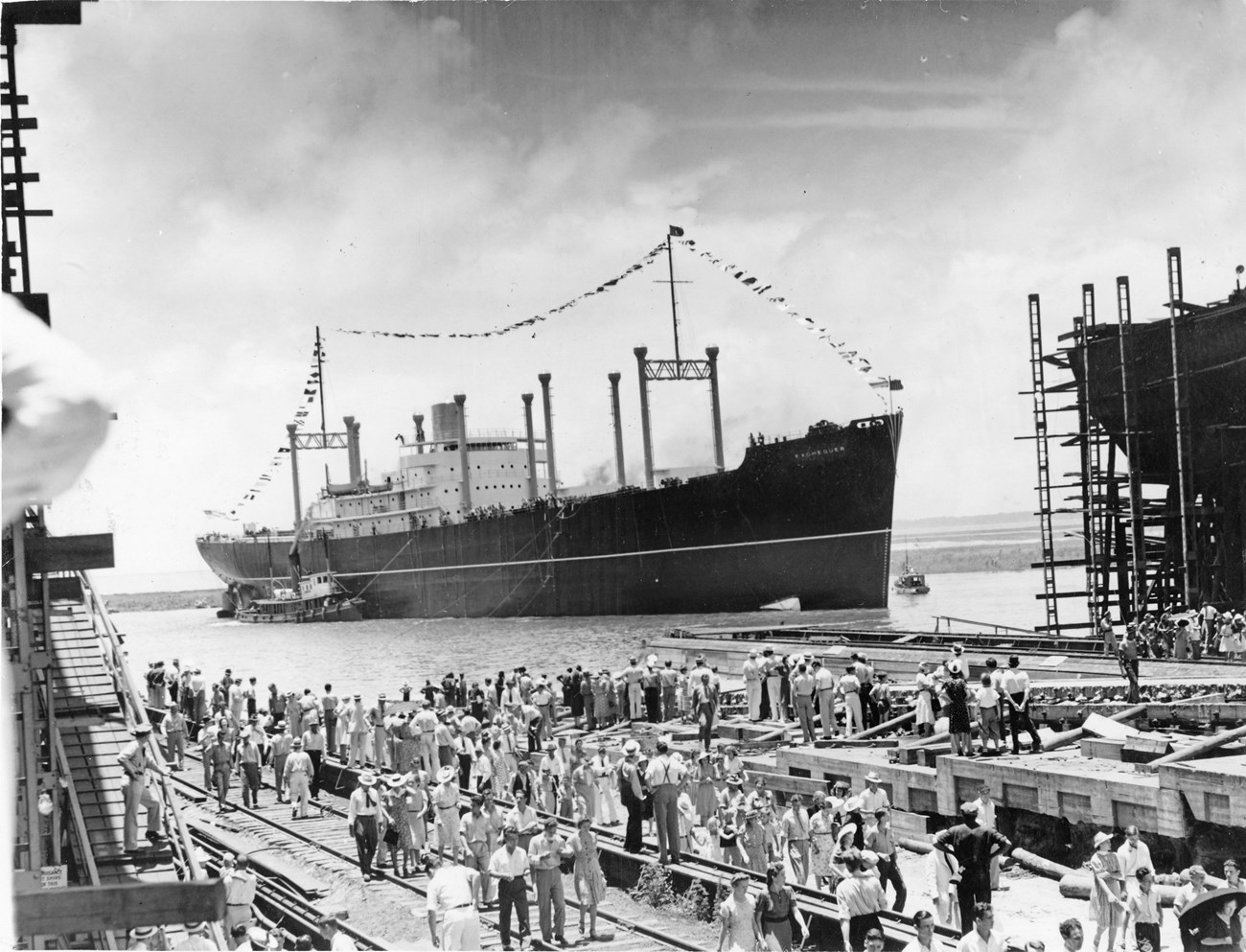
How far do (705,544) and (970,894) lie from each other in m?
37.0

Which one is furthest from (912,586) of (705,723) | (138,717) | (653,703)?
(138,717)

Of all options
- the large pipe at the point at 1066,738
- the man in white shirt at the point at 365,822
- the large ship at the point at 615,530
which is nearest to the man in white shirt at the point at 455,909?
the man in white shirt at the point at 365,822

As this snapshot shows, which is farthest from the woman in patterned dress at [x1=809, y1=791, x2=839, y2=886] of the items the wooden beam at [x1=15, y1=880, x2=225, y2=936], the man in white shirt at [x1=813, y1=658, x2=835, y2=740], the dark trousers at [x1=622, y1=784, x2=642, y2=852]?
the wooden beam at [x1=15, y1=880, x2=225, y2=936]

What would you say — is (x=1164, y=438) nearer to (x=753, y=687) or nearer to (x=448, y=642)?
(x=753, y=687)

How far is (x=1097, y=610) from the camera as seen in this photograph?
96.7 ft

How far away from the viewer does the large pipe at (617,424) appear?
53.9 meters

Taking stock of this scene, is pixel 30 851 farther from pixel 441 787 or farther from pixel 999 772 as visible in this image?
pixel 999 772

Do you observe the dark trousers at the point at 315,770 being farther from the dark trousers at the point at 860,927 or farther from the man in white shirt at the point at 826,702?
the dark trousers at the point at 860,927

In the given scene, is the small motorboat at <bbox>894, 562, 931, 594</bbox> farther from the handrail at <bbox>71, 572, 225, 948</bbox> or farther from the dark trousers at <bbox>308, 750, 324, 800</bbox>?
the handrail at <bbox>71, 572, 225, 948</bbox>

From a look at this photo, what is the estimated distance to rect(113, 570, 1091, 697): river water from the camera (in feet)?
114

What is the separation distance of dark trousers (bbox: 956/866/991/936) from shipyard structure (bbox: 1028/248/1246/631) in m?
19.1

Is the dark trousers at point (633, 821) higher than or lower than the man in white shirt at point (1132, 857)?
lower

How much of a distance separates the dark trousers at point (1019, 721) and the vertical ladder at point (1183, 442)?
1495 centimetres

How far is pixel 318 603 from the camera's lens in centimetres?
5753
